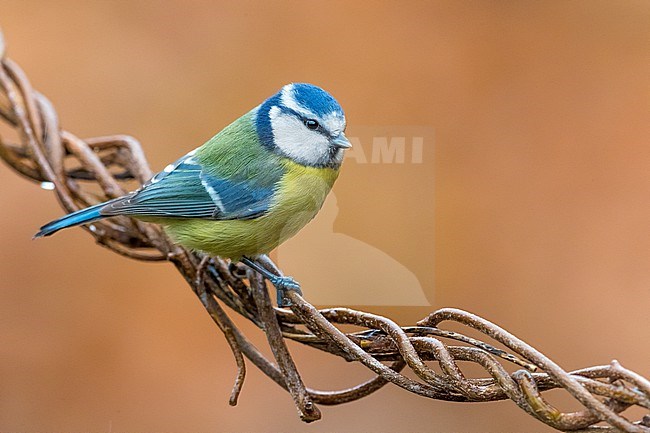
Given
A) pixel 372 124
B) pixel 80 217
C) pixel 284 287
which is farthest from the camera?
pixel 372 124

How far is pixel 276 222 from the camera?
101cm

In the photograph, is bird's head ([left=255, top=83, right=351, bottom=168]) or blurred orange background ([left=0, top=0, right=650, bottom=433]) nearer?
bird's head ([left=255, top=83, right=351, bottom=168])

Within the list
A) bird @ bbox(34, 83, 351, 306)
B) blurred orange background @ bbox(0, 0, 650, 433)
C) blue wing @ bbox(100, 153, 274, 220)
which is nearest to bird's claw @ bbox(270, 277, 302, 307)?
bird @ bbox(34, 83, 351, 306)

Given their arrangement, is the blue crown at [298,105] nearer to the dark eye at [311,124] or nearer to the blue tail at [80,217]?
the dark eye at [311,124]

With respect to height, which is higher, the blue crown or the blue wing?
the blue crown

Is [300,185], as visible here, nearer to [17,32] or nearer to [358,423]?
[358,423]

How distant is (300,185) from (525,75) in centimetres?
92

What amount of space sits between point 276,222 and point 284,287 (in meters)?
0.23

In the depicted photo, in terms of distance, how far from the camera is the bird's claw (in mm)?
792

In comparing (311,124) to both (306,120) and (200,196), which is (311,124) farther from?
(200,196)

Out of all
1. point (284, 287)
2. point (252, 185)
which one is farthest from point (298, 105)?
point (284, 287)

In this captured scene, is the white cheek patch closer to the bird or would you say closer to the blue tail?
the bird

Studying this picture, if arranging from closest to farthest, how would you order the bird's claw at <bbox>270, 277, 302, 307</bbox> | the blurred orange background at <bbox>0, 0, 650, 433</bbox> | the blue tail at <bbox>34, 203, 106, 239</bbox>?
the bird's claw at <bbox>270, 277, 302, 307</bbox> → the blue tail at <bbox>34, 203, 106, 239</bbox> → the blurred orange background at <bbox>0, 0, 650, 433</bbox>

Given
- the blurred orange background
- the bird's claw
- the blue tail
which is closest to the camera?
the bird's claw
